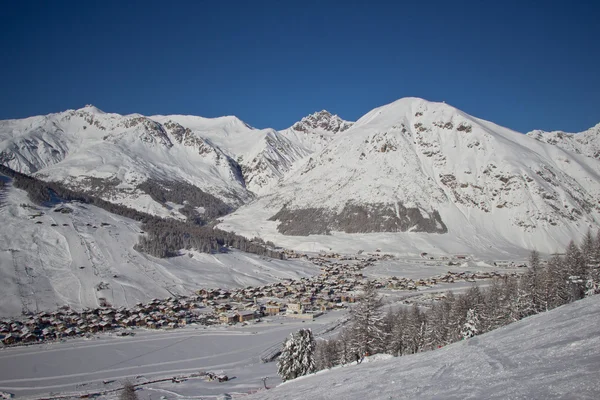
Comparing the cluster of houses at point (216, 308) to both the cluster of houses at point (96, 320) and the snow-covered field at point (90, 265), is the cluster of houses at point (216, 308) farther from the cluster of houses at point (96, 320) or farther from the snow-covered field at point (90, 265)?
the snow-covered field at point (90, 265)

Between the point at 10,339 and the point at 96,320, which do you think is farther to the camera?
the point at 96,320

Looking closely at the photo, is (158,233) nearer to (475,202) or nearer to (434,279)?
(434,279)

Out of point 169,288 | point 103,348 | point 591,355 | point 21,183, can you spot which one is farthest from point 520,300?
point 21,183

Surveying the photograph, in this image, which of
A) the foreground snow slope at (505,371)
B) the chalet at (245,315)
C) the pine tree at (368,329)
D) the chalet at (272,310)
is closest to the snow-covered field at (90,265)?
the chalet at (245,315)

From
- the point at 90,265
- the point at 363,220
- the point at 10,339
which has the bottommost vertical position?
the point at 10,339

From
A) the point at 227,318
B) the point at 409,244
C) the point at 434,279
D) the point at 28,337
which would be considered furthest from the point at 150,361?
the point at 409,244

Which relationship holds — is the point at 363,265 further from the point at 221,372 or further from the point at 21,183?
the point at 21,183

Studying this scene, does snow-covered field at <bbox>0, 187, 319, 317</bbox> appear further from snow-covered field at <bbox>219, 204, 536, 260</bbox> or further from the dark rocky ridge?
the dark rocky ridge
